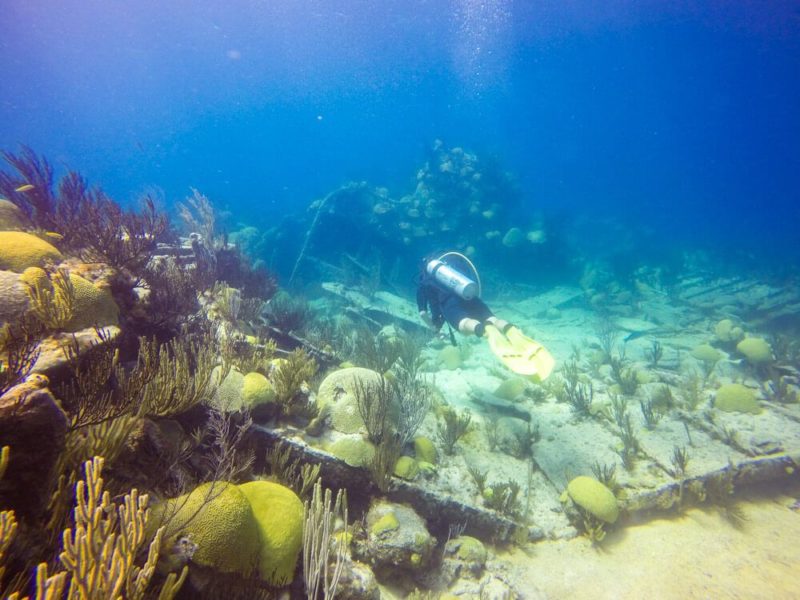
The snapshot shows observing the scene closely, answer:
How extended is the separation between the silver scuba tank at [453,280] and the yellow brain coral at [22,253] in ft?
20.1

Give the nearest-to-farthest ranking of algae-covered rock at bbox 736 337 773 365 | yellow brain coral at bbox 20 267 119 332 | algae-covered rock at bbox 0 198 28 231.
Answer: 1. yellow brain coral at bbox 20 267 119 332
2. algae-covered rock at bbox 0 198 28 231
3. algae-covered rock at bbox 736 337 773 365

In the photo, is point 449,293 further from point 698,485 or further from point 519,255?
point 519,255

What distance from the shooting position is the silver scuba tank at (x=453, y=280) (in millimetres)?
6527

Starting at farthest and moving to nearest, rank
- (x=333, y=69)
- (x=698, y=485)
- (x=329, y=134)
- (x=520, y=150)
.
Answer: (x=329, y=134) → (x=520, y=150) → (x=333, y=69) → (x=698, y=485)

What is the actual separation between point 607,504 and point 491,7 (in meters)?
46.1

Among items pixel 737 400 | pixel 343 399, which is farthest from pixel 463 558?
pixel 737 400

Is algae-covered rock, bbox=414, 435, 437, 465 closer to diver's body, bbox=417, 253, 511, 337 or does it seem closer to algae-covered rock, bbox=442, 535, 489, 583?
algae-covered rock, bbox=442, 535, 489, 583

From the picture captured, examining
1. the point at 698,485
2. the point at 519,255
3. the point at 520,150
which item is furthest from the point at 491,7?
the point at 520,150

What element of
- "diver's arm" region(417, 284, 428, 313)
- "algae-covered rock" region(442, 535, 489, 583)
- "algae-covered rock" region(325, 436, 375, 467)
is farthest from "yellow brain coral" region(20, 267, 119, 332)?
"diver's arm" region(417, 284, 428, 313)

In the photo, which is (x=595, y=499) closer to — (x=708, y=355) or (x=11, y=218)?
(x=708, y=355)

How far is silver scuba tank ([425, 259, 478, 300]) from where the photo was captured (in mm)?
6527

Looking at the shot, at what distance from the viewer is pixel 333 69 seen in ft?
194

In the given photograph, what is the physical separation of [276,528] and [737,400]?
8320mm

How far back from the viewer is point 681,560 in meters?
4.34
